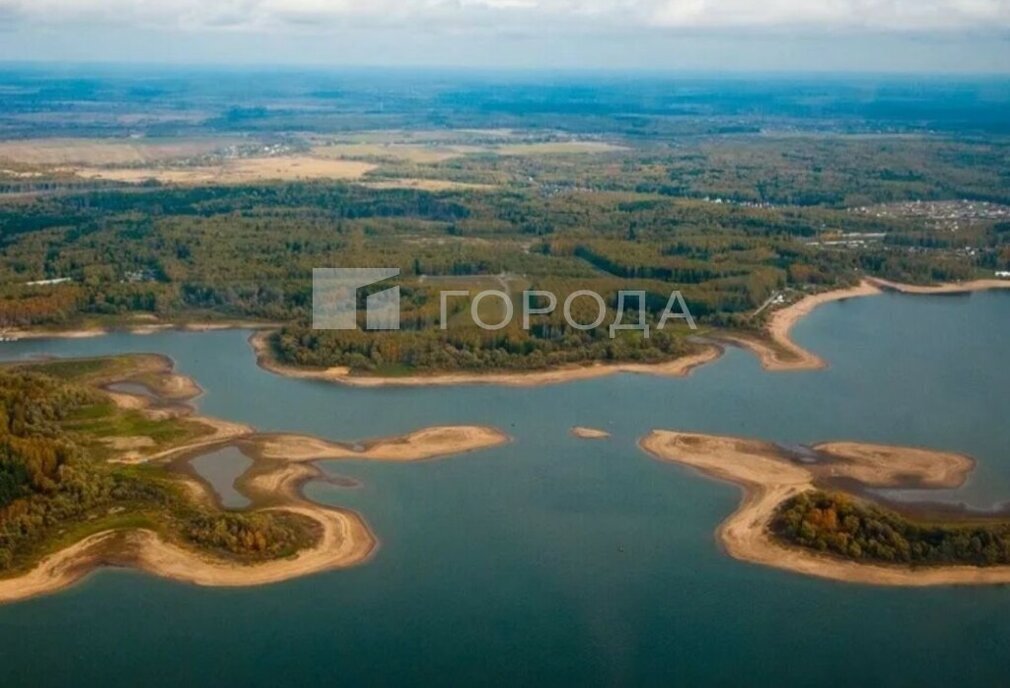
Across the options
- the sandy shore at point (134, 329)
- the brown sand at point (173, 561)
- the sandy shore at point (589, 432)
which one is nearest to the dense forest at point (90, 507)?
the brown sand at point (173, 561)

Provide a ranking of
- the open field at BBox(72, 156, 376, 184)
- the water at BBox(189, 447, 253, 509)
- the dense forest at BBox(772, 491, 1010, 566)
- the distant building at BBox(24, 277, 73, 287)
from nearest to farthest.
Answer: the dense forest at BBox(772, 491, 1010, 566), the water at BBox(189, 447, 253, 509), the distant building at BBox(24, 277, 73, 287), the open field at BBox(72, 156, 376, 184)

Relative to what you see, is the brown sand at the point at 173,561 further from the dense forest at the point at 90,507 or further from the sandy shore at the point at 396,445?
the sandy shore at the point at 396,445

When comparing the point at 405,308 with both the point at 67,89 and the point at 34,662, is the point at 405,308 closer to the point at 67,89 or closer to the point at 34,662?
the point at 34,662
